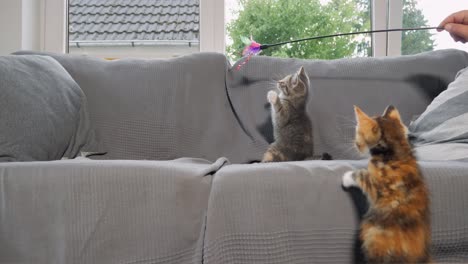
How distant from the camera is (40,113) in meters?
1.39

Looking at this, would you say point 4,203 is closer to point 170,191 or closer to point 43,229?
point 43,229

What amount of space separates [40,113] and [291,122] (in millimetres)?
883

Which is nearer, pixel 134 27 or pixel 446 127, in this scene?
pixel 446 127

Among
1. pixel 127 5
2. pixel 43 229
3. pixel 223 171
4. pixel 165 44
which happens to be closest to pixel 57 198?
pixel 43 229

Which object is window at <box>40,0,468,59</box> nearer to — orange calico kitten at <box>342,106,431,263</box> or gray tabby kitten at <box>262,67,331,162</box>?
gray tabby kitten at <box>262,67,331,162</box>

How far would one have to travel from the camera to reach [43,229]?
0.96 m

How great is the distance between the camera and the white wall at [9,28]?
2.16m

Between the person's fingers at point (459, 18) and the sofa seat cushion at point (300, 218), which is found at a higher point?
the person's fingers at point (459, 18)

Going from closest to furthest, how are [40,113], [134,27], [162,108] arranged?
1. [40,113]
2. [162,108]
3. [134,27]

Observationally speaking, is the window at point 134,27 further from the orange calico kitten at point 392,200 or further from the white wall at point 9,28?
the orange calico kitten at point 392,200

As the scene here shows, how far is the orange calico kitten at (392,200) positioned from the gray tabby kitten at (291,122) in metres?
0.57

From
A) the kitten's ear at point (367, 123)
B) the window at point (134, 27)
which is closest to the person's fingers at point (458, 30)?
the kitten's ear at point (367, 123)

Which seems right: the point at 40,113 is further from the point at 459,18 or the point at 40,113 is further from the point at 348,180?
the point at 459,18

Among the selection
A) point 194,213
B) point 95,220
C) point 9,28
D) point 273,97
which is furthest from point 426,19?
point 9,28
